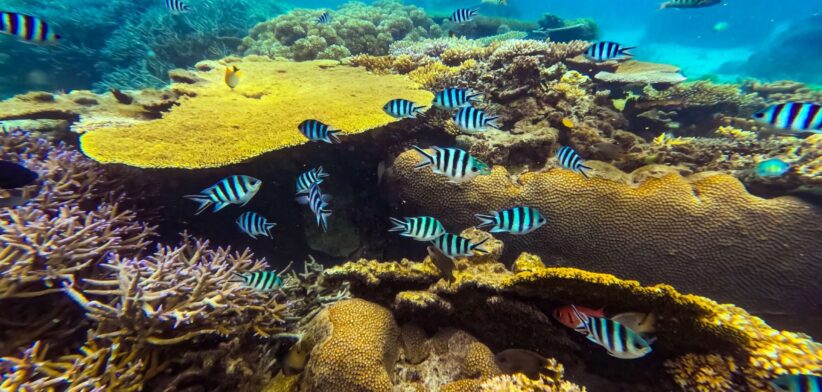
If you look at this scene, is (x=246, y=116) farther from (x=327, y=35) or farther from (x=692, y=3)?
(x=692, y=3)

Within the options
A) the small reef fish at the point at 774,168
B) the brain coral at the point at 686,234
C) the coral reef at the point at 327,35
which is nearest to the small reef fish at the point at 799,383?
the brain coral at the point at 686,234

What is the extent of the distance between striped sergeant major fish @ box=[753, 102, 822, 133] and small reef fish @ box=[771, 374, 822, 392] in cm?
240

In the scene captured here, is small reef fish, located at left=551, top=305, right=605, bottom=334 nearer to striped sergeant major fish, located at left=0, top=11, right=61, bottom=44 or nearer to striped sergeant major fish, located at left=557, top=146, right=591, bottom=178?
striped sergeant major fish, located at left=557, top=146, right=591, bottom=178

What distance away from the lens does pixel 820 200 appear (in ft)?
12.8

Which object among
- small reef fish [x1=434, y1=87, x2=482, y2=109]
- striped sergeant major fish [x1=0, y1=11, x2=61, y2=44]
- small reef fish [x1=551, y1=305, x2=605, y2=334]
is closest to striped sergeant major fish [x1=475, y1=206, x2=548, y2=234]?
small reef fish [x1=551, y1=305, x2=605, y2=334]

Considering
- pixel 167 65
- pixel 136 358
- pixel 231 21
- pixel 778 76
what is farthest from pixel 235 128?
pixel 778 76

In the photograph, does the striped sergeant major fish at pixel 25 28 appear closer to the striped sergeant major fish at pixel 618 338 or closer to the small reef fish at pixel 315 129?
the small reef fish at pixel 315 129

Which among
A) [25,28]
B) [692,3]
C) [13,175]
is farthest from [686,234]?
[25,28]

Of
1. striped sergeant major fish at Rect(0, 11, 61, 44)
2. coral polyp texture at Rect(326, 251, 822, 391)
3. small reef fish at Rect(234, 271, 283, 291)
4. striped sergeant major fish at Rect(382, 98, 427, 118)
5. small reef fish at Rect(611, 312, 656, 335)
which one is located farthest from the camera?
striped sergeant major fish at Rect(382, 98, 427, 118)

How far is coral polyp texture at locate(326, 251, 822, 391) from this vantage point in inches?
101

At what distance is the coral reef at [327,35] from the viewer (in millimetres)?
10281

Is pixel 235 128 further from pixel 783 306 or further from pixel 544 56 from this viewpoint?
pixel 783 306

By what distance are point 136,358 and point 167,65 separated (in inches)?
562

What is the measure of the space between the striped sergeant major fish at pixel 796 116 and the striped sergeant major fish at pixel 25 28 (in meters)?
7.55
